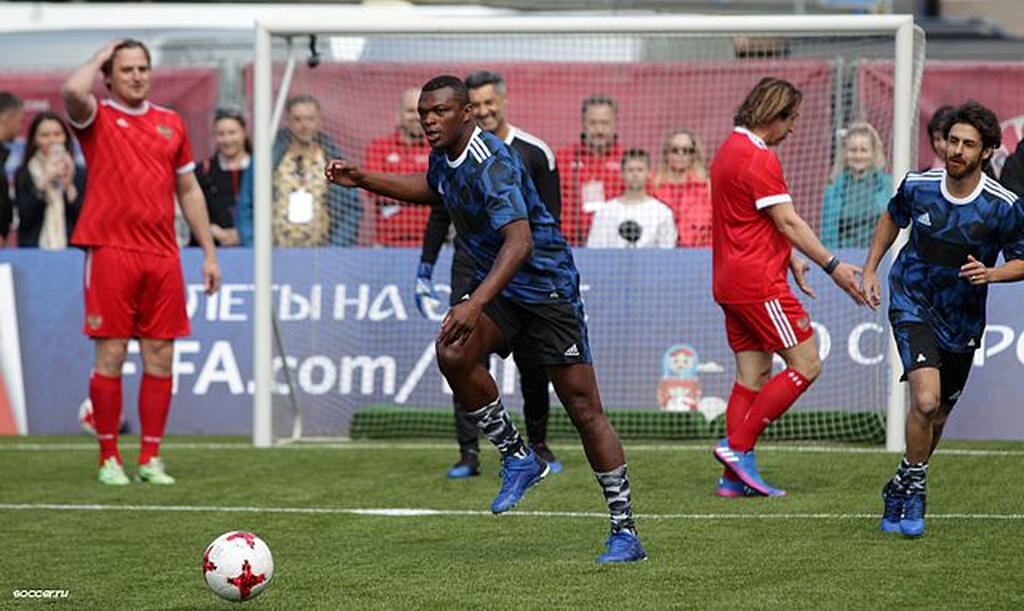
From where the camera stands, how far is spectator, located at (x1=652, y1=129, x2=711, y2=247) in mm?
13594

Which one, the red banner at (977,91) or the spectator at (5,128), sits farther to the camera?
the red banner at (977,91)

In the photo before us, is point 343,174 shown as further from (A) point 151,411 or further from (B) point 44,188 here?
(B) point 44,188

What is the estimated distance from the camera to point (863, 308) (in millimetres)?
13234

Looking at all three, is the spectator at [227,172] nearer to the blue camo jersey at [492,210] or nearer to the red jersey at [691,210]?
the red jersey at [691,210]

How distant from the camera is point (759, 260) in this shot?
33.6ft

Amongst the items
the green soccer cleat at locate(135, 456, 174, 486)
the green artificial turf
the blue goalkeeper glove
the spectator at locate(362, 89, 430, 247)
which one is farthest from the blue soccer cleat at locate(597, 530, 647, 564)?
the spectator at locate(362, 89, 430, 247)

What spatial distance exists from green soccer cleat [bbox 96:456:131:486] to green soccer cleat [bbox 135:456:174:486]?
0.10 m

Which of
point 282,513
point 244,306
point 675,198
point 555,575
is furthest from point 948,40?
point 555,575

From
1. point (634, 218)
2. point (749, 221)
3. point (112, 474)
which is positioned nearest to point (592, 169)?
point (634, 218)

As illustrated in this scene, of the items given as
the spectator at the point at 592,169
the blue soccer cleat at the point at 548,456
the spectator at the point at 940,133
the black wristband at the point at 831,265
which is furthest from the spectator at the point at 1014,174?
the spectator at the point at 592,169

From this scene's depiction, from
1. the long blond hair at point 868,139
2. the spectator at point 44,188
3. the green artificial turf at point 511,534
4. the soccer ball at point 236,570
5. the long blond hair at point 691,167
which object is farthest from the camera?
the spectator at point 44,188

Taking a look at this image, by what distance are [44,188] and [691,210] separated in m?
5.79

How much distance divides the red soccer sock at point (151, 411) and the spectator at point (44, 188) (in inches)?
195

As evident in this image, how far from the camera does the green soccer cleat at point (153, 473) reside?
11281mm
